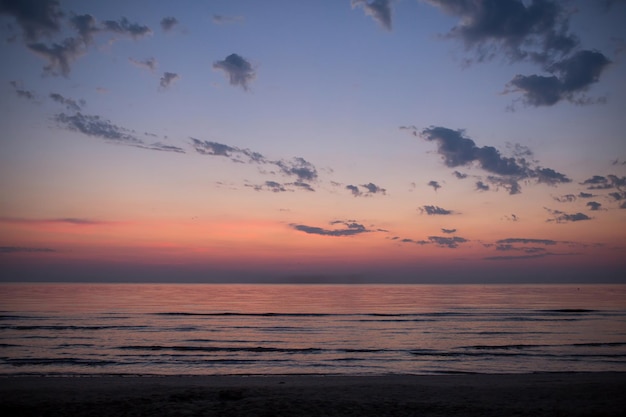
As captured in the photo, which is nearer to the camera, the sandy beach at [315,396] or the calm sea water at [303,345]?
the sandy beach at [315,396]

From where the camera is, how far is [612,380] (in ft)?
65.2

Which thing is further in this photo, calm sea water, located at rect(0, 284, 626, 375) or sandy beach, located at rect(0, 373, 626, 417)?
calm sea water, located at rect(0, 284, 626, 375)

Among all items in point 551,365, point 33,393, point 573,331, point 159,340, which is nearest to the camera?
point 33,393

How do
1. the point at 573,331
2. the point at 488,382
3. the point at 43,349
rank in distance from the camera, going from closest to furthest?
the point at 488,382, the point at 43,349, the point at 573,331

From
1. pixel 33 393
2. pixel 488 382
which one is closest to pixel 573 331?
pixel 488 382

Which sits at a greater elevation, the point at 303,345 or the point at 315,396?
the point at 315,396

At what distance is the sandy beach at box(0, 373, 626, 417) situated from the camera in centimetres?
1388

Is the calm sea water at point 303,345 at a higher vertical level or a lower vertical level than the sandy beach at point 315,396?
lower

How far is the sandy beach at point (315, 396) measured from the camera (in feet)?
45.5

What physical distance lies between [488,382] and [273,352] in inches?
598

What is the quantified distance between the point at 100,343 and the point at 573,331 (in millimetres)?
39289

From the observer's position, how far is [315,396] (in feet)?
53.1

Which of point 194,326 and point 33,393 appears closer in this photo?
point 33,393

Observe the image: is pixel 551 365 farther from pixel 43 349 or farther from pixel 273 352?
pixel 43 349
